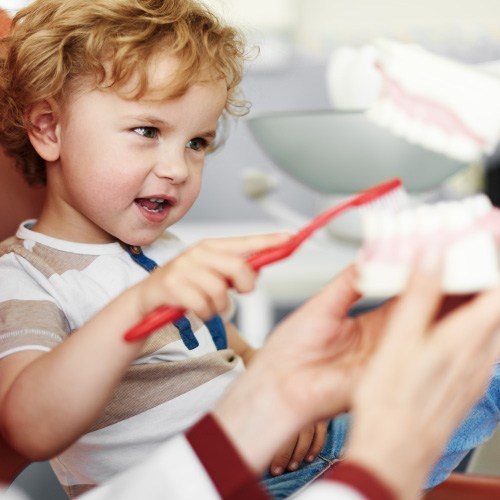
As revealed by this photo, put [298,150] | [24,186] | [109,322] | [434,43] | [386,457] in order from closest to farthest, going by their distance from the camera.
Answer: [386,457], [109,322], [24,186], [298,150], [434,43]

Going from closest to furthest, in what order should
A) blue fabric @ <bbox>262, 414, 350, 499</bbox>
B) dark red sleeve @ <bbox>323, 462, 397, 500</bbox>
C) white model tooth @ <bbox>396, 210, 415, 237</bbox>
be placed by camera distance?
dark red sleeve @ <bbox>323, 462, 397, 500</bbox>
white model tooth @ <bbox>396, 210, 415, 237</bbox>
blue fabric @ <bbox>262, 414, 350, 499</bbox>

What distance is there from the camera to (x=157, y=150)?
0.69 meters

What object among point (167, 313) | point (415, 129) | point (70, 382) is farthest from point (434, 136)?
point (70, 382)

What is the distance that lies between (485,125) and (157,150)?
366 mm

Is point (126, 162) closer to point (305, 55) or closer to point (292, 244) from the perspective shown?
point (292, 244)

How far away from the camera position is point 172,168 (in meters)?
0.69

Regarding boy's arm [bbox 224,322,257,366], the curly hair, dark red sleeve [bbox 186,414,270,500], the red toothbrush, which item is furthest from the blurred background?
dark red sleeve [bbox 186,414,270,500]

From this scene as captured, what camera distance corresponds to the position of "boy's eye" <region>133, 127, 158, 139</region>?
2.24ft

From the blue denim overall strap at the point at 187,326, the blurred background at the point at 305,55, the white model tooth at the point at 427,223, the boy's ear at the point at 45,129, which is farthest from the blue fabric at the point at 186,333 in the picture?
the blurred background at the point at 305,55

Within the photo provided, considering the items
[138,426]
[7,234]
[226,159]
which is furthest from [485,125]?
[226,159]

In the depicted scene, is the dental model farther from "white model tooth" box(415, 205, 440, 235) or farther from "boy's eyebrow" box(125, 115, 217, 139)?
"boy's eyebrow" box(125, 115, 217, 139)

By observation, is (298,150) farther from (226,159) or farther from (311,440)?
(226,159)

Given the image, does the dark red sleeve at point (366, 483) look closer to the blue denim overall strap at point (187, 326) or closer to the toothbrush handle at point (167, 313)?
the toothbrush handle at point (167, 313)

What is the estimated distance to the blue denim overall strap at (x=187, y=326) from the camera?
696mm
